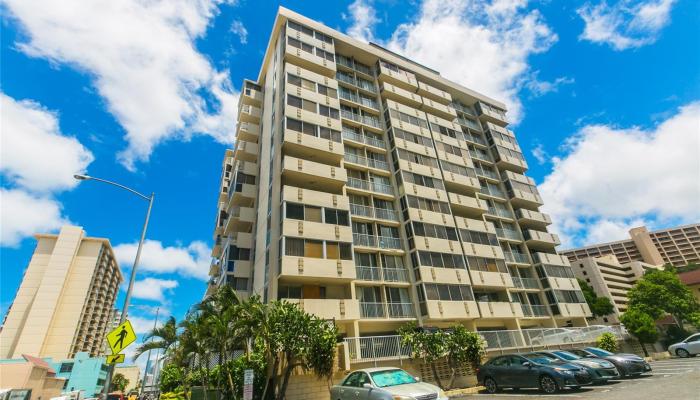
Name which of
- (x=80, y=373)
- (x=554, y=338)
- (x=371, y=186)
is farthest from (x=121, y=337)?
(x=80, y=373)

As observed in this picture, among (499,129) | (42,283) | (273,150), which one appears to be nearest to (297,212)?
(273,150)

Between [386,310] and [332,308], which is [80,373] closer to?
[332,308]

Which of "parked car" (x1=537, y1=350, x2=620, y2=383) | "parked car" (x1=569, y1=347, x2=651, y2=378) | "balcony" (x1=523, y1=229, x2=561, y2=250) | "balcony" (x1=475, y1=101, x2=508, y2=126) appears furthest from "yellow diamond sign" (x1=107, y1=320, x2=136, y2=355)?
"balcony" (x1=475, y1=101, x2=508, y2=126)

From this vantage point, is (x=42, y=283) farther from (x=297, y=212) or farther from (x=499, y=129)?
(x=499, y=129)


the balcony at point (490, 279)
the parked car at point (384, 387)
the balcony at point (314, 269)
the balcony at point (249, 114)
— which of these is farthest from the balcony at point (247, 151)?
the parked car at point (384, 387)

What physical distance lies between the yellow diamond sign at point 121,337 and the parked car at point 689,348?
34.4m

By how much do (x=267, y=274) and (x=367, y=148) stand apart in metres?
15.3

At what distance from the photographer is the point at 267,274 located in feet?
74.1

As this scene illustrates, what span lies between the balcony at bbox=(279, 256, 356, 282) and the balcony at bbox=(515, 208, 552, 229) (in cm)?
2538

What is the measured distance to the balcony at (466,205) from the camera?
3262 cm

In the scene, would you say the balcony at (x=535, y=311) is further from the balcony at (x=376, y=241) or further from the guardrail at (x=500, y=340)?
the balcony at (x=376, y=241)

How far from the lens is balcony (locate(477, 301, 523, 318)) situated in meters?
26.4

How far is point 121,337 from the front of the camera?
1132 centimetres

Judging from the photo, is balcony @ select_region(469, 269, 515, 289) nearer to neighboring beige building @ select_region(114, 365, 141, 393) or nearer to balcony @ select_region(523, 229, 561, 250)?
balcony @ select_region(523, 229, 561, 250)
